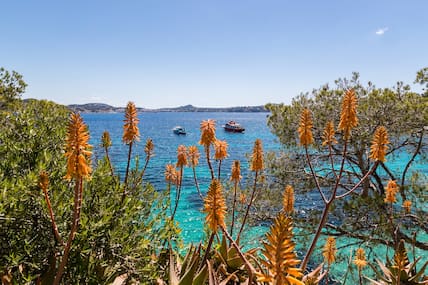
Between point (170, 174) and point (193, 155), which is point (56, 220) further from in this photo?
point (170, 174)

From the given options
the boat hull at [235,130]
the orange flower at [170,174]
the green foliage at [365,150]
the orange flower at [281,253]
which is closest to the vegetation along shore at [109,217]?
the orange flower at [281,253]

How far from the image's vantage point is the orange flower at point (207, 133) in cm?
407

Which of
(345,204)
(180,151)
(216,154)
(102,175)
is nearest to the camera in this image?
(102,175)

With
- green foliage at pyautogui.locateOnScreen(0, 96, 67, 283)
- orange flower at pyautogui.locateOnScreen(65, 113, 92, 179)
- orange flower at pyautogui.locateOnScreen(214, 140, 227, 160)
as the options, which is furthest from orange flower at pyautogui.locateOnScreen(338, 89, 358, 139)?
green foliage at pyautogui.locateOnScreen(0, 96, 67, 283)

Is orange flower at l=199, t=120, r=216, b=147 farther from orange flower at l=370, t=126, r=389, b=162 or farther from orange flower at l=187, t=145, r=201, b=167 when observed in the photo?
orange flower at l=370, t=126, r=389, b=162

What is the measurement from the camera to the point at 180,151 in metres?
5.35

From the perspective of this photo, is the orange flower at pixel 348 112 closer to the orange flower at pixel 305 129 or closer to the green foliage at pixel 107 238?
the orange flower at pixel 305 129

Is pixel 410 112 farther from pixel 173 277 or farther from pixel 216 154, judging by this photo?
pixel 173 277

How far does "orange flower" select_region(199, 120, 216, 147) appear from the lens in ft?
13.3

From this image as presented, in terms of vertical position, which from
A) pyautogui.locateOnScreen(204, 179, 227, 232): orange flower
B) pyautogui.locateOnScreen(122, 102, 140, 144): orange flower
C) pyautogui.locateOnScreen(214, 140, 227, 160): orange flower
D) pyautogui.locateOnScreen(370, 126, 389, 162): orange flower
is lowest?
pyautogui.locateOnScreen(204, 179, 227, 232): orange flower

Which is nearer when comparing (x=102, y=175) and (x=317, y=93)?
(x=102, y=175)

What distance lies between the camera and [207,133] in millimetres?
4070

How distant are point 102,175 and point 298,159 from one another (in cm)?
1042

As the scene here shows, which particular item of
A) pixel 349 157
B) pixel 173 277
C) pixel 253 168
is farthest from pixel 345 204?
pixel 173 277
